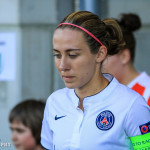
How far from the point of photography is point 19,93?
4.72 m

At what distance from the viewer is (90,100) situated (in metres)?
1.88

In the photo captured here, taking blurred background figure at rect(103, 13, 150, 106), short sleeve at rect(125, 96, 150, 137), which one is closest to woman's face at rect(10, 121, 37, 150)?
blurred background figure at rect(103, 13, 150, 106)

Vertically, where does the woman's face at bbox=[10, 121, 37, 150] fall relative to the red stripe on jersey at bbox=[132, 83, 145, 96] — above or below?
below

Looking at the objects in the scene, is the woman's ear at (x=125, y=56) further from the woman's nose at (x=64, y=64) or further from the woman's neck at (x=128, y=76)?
the woman's nose at (x=64, y=64)

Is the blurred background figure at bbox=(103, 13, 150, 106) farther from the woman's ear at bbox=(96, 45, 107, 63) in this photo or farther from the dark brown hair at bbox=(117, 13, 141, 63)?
the woman's ear at bbox=(96, 45, 107, 63)

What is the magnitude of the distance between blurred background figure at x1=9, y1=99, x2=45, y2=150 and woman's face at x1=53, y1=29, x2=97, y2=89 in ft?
3.36

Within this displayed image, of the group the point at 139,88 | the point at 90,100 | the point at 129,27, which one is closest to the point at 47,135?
the point at 90,100

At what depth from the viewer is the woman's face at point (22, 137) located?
2.67 meters

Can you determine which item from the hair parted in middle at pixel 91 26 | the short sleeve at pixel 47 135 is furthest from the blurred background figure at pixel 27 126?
the hair parted in middle at pixel 91 26

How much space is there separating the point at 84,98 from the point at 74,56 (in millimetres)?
250

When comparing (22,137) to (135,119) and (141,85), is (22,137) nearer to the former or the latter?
(141,85)

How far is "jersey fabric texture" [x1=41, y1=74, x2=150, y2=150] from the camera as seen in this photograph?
1.76m

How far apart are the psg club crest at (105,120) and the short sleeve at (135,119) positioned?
8cm

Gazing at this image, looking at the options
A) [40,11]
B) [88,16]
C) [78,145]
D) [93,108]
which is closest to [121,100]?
[93,108]
